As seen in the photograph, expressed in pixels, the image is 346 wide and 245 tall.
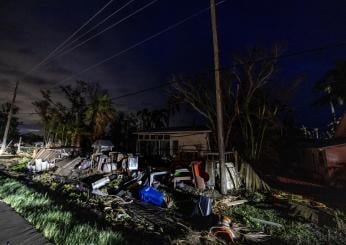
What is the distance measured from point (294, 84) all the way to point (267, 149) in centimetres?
609

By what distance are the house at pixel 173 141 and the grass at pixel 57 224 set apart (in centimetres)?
1470

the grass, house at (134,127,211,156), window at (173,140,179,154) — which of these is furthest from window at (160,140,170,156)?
the grass

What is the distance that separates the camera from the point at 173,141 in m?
25.2

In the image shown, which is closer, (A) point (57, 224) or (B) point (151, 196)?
(A) point (57, 224)

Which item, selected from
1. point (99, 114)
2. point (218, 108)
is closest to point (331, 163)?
point (218, 108)

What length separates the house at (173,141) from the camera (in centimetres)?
2289

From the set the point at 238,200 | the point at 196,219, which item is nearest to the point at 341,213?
the point at 238,200

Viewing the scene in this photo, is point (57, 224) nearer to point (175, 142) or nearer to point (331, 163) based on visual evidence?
point (331, 163)

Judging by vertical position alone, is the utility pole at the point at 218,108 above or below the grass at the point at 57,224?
above

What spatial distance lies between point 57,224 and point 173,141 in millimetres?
19437

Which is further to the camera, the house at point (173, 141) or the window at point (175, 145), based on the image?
the window at point (175, 145)

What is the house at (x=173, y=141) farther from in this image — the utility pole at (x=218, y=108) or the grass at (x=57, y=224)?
the grass at (x=57, y=224)

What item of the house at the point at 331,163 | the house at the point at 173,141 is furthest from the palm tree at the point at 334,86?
the house at the point at 173,141

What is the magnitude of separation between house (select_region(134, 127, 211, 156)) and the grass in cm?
1470
